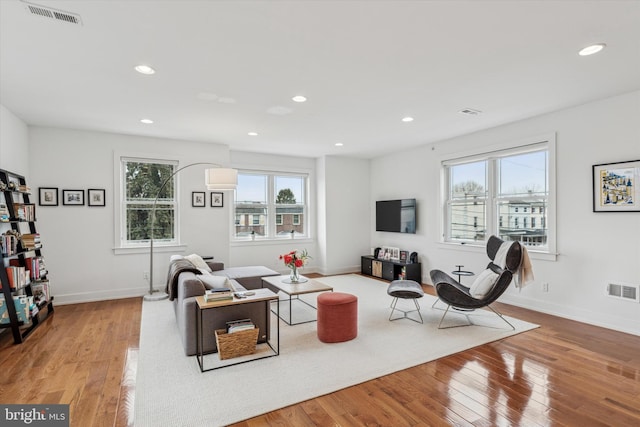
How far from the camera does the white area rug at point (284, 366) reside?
7.55 ft

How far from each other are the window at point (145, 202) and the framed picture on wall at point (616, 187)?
20.2 feet

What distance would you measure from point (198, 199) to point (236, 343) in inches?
139

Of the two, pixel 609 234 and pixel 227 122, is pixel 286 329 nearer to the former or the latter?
pixel 227 122

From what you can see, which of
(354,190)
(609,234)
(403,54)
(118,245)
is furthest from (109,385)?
(354,190)

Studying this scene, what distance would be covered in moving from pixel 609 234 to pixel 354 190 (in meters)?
4.61

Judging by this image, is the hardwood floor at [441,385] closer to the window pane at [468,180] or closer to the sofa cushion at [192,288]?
the sofa cushion at [192,288]

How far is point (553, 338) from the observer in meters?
3.51

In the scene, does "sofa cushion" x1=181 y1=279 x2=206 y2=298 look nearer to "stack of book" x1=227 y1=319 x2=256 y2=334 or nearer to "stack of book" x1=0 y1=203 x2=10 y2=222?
"stack of book" x1=227 y1=319 x2=256 y2=334

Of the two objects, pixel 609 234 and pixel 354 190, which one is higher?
pixel 354 190

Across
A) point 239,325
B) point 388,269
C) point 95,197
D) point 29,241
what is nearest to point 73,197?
point 95,197

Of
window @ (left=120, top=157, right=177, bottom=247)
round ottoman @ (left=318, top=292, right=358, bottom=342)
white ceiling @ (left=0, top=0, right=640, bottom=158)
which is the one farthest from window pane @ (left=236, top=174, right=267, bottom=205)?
round ottoman @ (left=318, top=292, right=358, bottom=342)

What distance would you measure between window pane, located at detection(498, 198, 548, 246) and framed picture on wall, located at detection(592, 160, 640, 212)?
27.9 inches

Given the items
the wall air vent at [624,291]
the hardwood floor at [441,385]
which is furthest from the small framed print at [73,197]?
the wall air vent at [624,291]

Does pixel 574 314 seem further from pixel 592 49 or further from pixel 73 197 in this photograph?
pixel 73 197
